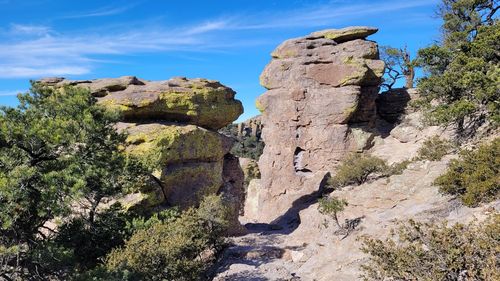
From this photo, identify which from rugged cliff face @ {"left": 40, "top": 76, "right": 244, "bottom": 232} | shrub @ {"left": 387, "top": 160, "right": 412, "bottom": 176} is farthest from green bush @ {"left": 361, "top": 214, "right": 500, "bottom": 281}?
shrub @ {"left": 387, "top": 160, "right": 412, "bottom": 176}

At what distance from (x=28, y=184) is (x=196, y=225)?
8.33 metres

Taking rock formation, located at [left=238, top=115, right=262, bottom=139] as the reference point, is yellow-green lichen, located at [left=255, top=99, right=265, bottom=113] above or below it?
above

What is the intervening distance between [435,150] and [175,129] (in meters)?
13.7

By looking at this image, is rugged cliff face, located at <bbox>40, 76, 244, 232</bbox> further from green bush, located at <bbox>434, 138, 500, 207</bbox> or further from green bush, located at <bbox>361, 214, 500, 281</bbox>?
green bush, located at <bbox>361, 214, 500, 281</bbox>

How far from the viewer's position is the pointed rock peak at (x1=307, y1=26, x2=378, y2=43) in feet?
101

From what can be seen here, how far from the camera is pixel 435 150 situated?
18938 millimetres

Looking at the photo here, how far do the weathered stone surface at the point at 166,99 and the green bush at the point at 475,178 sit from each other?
523 inches

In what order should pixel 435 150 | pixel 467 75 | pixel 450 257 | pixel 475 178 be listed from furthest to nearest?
pixel 435 150
pixel 467 75
pixel 475 178
pixel 450 257

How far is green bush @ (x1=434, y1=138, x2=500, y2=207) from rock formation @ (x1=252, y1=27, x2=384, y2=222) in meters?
14.3

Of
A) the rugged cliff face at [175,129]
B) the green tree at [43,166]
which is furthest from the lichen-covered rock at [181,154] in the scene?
the green tree at [43,166]

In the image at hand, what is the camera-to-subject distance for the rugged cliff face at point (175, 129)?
19.0m

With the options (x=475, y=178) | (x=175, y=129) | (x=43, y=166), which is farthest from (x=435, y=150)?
(x=43, y=166)

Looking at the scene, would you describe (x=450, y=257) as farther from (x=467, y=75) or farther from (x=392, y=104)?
(x=392, y=104)

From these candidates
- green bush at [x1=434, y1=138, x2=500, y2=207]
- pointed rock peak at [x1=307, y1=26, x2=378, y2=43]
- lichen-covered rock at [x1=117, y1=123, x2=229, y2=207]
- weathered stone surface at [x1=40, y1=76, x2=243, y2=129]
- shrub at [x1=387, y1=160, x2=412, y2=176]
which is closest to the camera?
green bush at [x1=434, y1=138, x2=500, y2=207]
